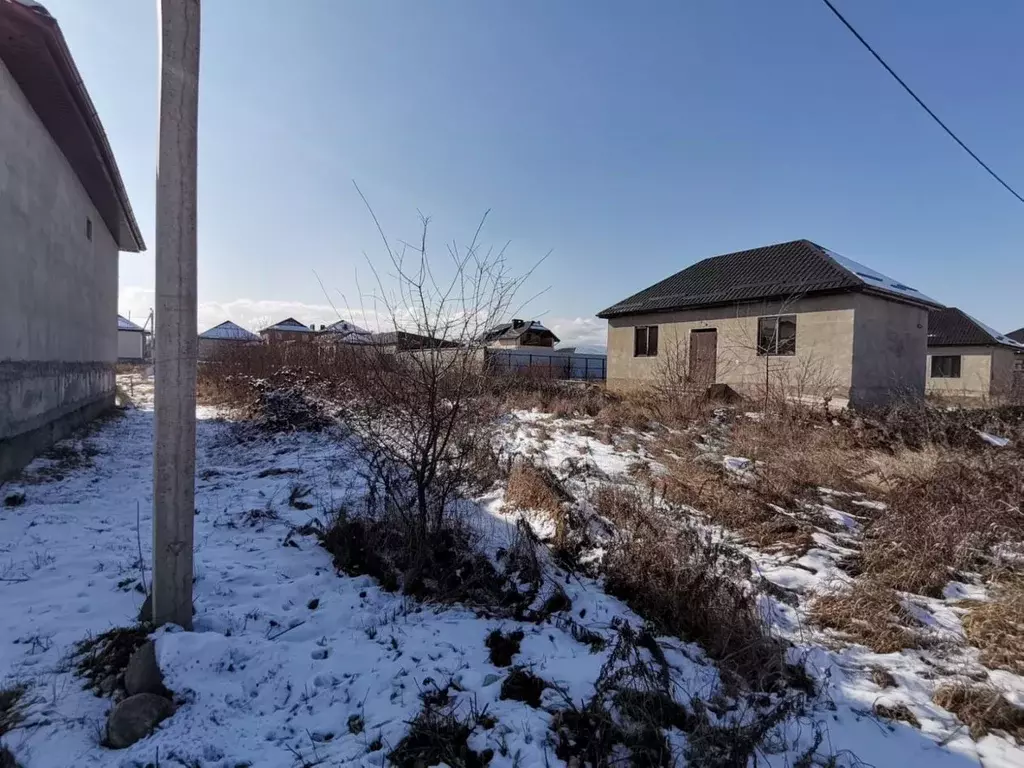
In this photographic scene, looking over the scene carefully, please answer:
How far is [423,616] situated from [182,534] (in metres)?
1.34

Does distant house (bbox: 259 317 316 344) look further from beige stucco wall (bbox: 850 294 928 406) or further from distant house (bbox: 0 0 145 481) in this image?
beige stucco wall (bbox: 850 294 928 406)

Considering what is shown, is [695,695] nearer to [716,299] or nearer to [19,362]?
[19,362]

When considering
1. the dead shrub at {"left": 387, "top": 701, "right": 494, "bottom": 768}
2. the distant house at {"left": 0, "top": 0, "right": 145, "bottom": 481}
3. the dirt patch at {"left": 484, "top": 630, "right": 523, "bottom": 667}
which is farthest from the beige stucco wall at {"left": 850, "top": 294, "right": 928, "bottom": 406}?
the distant house at {"left": 0, "top": 0, "right": 145, "bottom": 481}

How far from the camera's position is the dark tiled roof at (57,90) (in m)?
4.94

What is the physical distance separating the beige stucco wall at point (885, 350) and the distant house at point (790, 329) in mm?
27

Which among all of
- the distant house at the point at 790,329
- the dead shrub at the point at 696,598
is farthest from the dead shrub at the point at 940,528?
the distant house at the point at 790,329

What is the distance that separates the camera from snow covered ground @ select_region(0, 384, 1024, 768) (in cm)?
196

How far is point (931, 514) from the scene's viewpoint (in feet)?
13.7

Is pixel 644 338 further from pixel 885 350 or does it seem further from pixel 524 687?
pixel 524 687

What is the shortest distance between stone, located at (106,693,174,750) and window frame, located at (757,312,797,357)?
13505 mm

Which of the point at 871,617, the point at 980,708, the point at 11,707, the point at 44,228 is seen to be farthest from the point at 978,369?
the point at 44,228

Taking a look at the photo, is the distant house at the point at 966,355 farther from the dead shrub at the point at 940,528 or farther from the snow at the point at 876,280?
the dead shrub at the point at 940,528

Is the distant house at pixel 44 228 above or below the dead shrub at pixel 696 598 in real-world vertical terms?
above

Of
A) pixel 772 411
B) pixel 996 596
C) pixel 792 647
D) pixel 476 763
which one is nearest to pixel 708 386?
pixel 772 411
